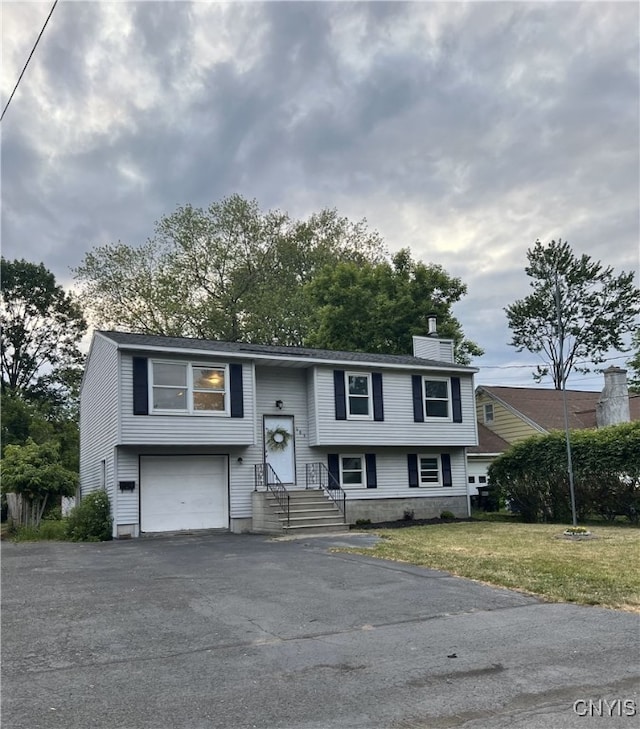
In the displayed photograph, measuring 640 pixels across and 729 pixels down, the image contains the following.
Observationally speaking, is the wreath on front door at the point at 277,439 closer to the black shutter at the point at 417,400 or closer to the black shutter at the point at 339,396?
the black shutter at the point at 339,396

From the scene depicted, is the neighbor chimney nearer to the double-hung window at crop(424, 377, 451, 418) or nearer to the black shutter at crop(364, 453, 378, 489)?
the double-hung window at crop(424, 377, 451, 418)

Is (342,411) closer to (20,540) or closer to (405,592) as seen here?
(20,540)

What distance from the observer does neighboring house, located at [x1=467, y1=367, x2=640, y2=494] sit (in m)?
27.2

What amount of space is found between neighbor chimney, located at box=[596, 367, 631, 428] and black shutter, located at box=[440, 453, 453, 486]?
9089 millimetres

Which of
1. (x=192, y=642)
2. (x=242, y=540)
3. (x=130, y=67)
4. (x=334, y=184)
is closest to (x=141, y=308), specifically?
(x=334, y=184)

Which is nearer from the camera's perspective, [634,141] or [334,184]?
[634,141]

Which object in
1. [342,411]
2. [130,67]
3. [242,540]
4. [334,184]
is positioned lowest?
[242,540]

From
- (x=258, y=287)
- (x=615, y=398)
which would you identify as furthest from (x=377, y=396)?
(x=258, y=287)

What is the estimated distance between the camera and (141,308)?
3519 centimetres

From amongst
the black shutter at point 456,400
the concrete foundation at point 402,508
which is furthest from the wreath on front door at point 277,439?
the black shutter at point 456,400

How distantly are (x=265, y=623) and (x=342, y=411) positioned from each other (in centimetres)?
1299

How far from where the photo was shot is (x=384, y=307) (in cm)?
3169

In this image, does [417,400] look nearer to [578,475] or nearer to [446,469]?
[446,469]

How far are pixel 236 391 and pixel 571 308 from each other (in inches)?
1019
